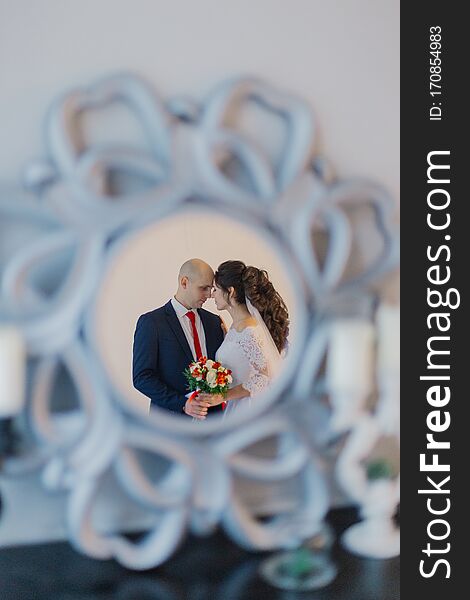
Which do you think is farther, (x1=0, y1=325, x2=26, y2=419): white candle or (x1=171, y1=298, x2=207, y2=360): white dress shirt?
(x1=171, y1=298, x2=207, y2=360): white dress shirt

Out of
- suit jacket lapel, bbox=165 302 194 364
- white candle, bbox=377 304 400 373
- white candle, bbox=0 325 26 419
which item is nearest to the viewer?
white candle, bbox=0 325 26 419

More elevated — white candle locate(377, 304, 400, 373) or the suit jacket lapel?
white candle locate(377, 304, 400, 373)

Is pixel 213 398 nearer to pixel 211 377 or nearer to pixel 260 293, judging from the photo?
pixel 211 377

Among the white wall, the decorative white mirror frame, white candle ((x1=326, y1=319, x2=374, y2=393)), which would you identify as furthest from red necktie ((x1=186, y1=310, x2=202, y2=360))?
the white wall

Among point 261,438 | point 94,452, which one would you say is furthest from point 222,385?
point 94,452

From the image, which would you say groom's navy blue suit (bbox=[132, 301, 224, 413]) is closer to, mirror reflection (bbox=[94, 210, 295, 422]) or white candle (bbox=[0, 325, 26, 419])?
mirror reflection (bbox=[94, 210, 295, 422])

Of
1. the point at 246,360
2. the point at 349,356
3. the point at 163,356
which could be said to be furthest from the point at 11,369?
the point at 349,356

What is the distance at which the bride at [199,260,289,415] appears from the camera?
4.33ft

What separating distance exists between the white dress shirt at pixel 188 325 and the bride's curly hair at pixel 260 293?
0.07 metres

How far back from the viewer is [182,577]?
50.7 inches

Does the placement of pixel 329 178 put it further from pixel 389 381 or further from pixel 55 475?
pixel 55 475

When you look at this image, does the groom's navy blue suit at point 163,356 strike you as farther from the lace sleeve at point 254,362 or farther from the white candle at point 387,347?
the white candle at point 387,347

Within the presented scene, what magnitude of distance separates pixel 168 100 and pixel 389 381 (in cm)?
62

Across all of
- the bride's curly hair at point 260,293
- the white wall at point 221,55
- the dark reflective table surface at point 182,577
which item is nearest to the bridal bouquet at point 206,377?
the bride's curly hair at point 260,293
